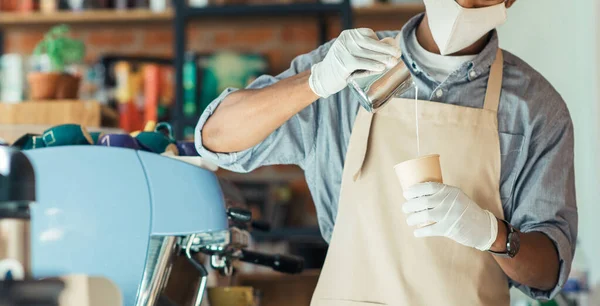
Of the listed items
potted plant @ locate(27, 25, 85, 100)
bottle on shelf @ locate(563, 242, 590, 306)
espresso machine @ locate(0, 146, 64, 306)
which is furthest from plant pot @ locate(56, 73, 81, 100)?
espresso machine @ locate(0, 146, 64, 306)

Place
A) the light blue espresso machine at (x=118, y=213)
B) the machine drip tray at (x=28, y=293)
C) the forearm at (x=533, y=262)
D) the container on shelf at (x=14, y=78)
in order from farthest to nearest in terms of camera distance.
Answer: the container on shelf at (x=14, y=78)
the forearm at (x=533, y=262)
the light blue espresso machine at (x=118, y=213)
the machine drip tray at (x=28, y=293)

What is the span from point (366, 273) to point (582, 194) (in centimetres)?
176

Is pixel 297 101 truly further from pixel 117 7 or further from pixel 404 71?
pixel 117 7

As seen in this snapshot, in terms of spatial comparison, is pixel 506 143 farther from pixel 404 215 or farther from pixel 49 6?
pixel 49 6

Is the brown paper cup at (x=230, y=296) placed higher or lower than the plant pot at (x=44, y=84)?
lower

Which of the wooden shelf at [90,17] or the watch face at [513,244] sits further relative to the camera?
the wooden shelf at [90,17]

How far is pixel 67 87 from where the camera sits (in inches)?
105

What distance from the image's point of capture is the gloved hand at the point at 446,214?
4.50 feet

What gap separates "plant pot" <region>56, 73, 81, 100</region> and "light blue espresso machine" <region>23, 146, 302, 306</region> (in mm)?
1378

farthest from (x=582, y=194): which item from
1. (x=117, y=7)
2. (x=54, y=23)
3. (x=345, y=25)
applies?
(x=54, y=23)

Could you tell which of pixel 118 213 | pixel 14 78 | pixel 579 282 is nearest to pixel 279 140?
pixel 118 213

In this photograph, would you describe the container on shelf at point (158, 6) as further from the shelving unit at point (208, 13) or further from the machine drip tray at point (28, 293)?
the machine drip tray at point (28, 293)

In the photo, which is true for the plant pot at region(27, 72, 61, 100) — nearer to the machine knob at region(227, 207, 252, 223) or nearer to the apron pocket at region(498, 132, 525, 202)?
the machine knob at region(227, 207, 252, 223)

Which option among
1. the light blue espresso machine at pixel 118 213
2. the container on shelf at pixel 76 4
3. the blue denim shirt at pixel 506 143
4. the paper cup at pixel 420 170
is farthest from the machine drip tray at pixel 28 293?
the container on shelf at pixel 76 4
